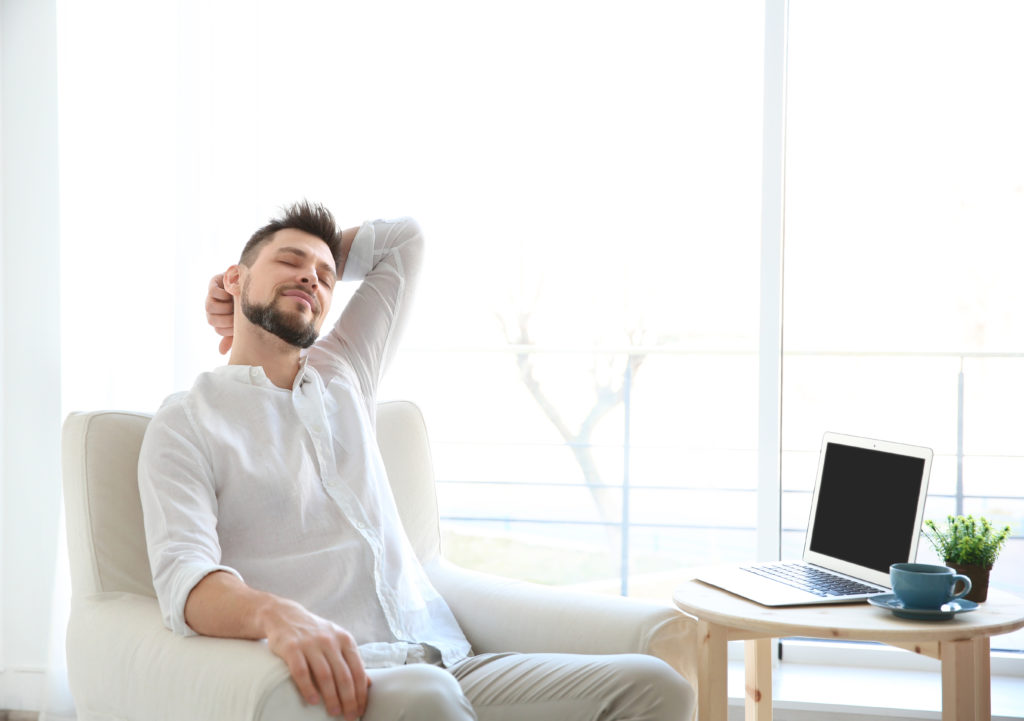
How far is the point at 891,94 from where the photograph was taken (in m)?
2.69

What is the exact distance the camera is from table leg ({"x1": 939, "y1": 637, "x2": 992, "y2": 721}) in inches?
59.1

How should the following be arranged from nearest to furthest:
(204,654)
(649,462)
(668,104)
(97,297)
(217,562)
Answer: (204,654)
(217,562)
(97,297)
(668,104)
(649,462)

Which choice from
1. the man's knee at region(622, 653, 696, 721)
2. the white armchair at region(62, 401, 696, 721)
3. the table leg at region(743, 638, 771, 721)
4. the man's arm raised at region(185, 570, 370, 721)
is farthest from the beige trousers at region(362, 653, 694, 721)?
the table leg at region(743, 638, 771, 721)

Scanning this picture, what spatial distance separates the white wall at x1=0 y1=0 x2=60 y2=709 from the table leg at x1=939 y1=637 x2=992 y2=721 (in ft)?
6.73

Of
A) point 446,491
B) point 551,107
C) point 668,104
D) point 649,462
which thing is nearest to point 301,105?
point 551,107

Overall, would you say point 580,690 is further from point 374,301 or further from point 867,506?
point 374,301

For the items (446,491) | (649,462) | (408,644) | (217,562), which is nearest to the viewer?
(217,562)

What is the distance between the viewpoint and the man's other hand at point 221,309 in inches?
→ 71.4

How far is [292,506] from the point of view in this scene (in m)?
1.56

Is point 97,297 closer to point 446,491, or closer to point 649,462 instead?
point 446,491

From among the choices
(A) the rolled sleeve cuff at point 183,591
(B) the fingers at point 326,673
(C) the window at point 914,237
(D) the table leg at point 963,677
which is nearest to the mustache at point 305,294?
(A) the rolled sleeve cuff at point 183,591

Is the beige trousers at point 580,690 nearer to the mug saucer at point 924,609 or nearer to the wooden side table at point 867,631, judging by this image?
the wooden side table at point 867,631

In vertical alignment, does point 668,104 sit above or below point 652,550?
above

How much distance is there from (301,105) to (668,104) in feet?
4.94
